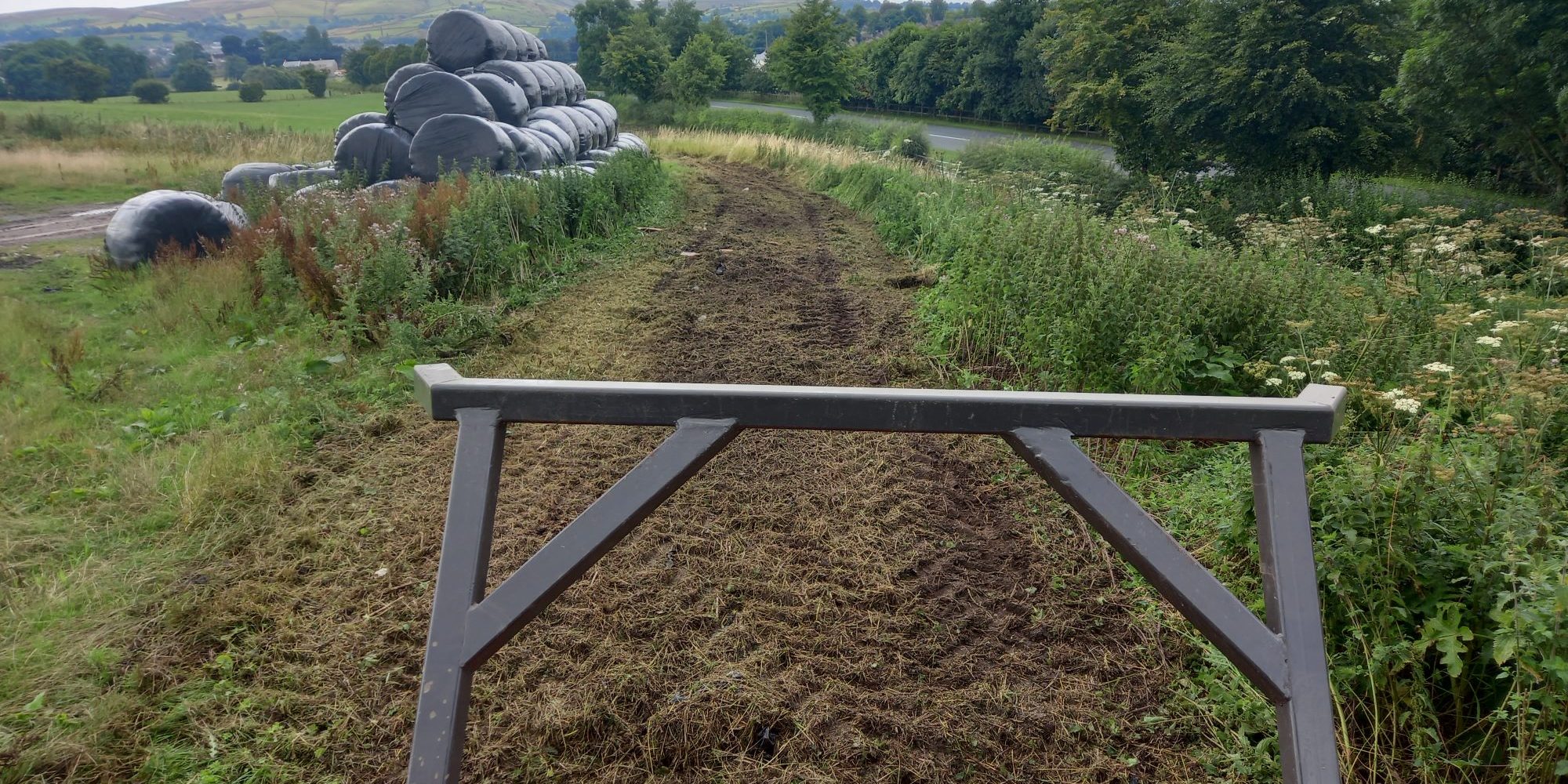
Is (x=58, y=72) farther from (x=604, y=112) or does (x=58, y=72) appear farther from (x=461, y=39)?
(x=461, y=39)

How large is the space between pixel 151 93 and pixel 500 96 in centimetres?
5086

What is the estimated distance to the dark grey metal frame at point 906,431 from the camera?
4.94 feet

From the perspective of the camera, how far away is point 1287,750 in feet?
4.83

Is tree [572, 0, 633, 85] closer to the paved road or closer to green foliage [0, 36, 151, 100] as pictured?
the paved road

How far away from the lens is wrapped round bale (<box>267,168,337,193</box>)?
33.5 feet

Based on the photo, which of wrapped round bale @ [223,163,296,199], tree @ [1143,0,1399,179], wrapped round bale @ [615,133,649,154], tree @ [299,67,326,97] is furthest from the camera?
tree @ [299,67,326,97]

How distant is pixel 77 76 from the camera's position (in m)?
50.1

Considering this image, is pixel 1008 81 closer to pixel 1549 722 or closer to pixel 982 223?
Answer: pixel 982 223

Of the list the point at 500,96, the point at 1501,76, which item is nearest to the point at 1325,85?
the point at 1501,76

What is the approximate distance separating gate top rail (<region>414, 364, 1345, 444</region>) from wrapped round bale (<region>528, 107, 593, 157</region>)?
12637mm

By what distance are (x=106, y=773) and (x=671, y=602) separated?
1743 mm

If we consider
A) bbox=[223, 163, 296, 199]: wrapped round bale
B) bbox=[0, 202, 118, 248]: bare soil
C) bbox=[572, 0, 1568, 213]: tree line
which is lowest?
bbox=[0, 202, 118, 248]: bare soil

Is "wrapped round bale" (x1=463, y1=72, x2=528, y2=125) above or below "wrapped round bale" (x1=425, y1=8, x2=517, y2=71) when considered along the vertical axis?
below

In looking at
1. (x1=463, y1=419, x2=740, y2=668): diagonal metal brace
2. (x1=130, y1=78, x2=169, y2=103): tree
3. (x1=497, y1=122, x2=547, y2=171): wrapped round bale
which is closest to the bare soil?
(x1=497, y1=122, x2=547, y2=171): wrapped round bale
